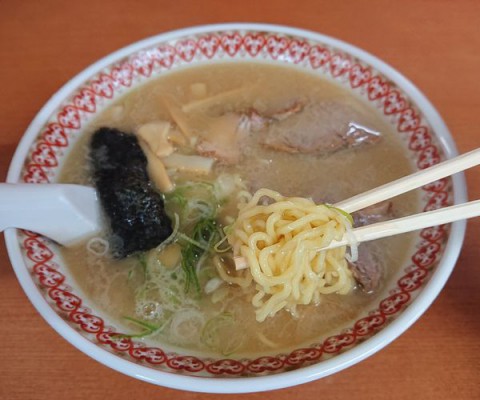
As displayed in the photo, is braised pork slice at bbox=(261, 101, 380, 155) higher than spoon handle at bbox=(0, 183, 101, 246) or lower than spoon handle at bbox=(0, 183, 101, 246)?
higher

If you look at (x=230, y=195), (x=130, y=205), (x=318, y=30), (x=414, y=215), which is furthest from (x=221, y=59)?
(x=414, y=215)

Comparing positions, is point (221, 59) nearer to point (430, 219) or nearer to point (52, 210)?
point (52, 210)

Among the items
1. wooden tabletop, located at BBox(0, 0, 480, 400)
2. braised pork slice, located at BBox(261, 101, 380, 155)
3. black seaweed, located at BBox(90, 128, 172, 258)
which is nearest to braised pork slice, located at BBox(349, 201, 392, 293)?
wooden tabletop, located at BBox(0, 0, 480, 400)

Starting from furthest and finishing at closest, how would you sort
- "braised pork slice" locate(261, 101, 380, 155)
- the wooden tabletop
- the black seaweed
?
"braised pork slice" locate(261, 101, 380, 155) → the black seaweed → the wooden tabletop

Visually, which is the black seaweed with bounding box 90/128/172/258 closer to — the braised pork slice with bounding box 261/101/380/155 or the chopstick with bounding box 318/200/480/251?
the braised pork slice with bounding box 261/101/380/155

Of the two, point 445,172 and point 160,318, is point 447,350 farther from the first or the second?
point 160,318

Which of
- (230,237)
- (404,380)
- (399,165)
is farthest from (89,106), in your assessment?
(404,380)

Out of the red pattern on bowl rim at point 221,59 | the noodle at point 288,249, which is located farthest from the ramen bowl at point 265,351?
the noodle at point 288,249
